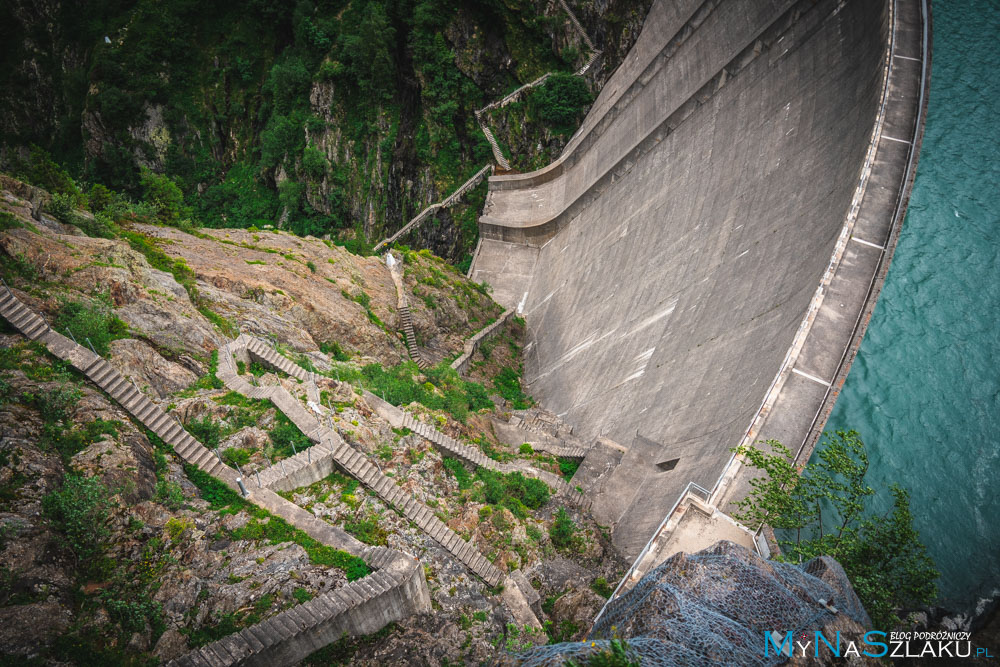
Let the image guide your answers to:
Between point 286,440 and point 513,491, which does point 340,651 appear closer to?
point 286,440

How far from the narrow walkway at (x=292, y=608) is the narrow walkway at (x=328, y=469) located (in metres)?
0.66

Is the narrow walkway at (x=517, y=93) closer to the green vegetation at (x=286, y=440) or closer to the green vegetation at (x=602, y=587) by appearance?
the green vegetation at (x=286, y=440)

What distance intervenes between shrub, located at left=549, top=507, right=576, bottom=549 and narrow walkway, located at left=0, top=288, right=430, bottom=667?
4.39 meters

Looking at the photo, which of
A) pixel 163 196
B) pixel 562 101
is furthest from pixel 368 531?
pixel 562 101

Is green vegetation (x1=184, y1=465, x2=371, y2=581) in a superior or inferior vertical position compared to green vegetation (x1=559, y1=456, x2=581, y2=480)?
inferior

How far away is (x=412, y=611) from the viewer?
36.7ft

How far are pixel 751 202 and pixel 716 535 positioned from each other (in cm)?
1287

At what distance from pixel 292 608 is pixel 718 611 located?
7229 mm

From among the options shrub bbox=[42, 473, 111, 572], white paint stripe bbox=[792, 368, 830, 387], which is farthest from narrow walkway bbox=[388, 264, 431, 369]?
white paint stripe bbox=[792, 368, 830, 387]

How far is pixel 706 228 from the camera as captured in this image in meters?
21.2

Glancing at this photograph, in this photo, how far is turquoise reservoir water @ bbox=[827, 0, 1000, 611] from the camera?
15508 millimetres

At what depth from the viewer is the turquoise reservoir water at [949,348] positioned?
1551cm

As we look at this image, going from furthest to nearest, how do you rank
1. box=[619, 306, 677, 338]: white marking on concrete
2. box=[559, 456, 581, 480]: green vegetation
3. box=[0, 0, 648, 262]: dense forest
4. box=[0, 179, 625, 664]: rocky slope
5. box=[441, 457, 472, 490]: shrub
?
box=[0, 0, 648, 262]: dense forest
box=[619, 306, 677, 338]: white marking on concrete
box=[559, 456, 581, 480]: green vegetation
box=[441, 457, 472, 490]: shrub
box=[0, 179, 625, 664]: rocky slope

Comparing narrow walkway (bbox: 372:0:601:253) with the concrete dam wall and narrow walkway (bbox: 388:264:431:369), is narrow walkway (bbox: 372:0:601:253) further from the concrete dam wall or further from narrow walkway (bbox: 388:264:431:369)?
narrow walkway (bbox: 388:264:431:369)
